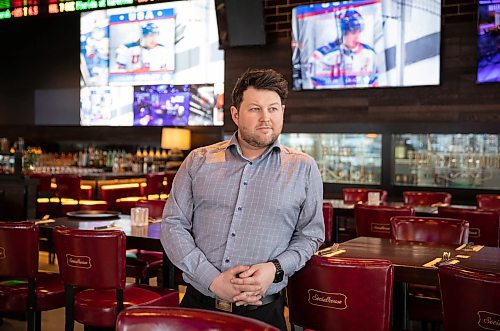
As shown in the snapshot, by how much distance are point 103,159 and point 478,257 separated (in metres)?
9.41

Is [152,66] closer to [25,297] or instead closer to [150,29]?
[150,29]

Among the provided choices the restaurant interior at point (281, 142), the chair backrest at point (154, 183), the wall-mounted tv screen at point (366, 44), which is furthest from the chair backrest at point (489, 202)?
the chair backrest at point (154, 183)

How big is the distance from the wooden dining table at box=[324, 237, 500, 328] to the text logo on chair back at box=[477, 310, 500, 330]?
69 cm

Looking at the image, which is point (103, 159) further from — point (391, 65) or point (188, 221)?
point (188, 221)

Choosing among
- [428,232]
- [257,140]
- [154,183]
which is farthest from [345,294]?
[154,183]

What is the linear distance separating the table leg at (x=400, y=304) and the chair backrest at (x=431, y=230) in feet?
2.61

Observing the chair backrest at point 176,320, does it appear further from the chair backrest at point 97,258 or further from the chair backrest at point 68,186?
the chair backrest at point 68,186

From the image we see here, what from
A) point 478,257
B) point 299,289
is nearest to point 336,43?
point 478,257

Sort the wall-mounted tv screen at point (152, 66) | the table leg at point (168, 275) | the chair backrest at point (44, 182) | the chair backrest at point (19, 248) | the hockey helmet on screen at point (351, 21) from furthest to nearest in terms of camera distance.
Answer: the wall-mounted tv screen at point (152, 66) < the chair backrest at point (44, 182) < the hockey helmet on screen at point (351, 21) < the table leg at point (168, 275) < the chair backrest at point (19, 248)

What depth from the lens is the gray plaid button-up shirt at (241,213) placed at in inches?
97.9

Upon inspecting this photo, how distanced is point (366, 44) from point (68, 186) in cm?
424

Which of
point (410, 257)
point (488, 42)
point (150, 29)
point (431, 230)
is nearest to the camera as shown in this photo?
point (410, 257)

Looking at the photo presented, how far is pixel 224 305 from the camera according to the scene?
2486mm

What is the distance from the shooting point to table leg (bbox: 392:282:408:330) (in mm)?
3363
